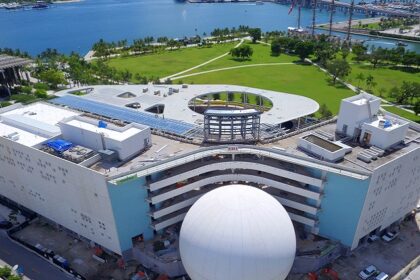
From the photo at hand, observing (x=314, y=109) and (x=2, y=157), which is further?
(x=314, y=109)

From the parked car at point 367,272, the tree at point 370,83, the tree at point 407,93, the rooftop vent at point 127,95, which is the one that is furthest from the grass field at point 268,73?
the parked car at point 367,272

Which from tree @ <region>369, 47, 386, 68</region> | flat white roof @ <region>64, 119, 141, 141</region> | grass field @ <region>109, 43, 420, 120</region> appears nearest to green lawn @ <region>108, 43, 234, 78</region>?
grass field @ <region>109, 43, 420, 120</region>

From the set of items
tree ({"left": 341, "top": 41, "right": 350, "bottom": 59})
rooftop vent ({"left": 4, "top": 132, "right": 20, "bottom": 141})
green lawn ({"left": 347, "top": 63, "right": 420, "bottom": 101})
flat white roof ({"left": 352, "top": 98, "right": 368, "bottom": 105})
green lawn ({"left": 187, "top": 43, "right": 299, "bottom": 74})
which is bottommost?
green lawn ({"left": 347, "top": 63, "right": 420, "bottom": 101})

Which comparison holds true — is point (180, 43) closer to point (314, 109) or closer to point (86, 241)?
point (314, 109)

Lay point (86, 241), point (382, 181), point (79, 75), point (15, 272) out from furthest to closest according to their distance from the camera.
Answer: point (79, 75), point (86, 241), point (15, 272), point (382, 181)

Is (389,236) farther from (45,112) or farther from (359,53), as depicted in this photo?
(359,53)

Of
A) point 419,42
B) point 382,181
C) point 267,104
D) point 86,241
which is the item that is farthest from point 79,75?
point 419,42

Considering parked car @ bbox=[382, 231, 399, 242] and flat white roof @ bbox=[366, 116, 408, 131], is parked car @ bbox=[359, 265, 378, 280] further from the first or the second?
flat white roof @ bbox=[366, 116, 408, 131]
